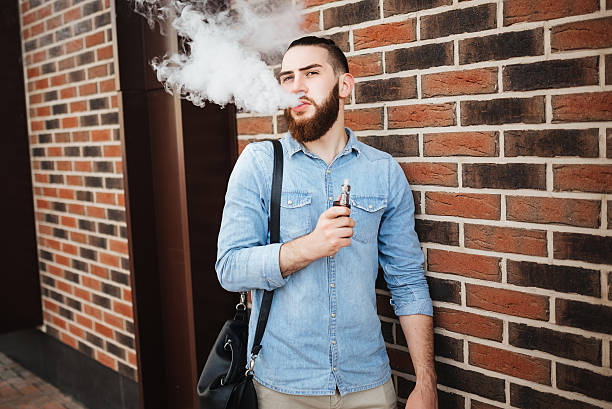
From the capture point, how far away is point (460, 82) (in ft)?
6.91

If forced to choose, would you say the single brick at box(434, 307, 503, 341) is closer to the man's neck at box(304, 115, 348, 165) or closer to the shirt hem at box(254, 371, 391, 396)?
the shirt hem at box(254, 371, 391, 396)

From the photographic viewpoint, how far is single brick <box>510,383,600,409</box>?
195 cm

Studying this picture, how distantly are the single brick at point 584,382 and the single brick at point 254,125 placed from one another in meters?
1.70

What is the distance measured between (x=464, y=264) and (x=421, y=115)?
0.61 m

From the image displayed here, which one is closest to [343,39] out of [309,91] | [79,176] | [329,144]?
[309,91]

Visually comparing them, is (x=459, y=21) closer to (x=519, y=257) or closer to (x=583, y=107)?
(x=583, y=107)

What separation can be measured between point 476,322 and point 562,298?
35cm

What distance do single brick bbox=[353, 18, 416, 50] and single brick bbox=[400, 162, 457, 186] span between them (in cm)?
50

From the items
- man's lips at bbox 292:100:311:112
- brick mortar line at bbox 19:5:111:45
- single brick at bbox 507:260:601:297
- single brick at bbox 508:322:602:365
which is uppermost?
brick mortar line at bbox 19:5:111:45

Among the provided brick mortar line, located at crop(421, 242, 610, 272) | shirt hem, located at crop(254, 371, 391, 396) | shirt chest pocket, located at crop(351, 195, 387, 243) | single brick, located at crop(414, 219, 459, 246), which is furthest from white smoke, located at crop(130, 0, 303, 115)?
shirt hem, located at crop(254, 371, 391, 396)

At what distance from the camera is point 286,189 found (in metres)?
2.04

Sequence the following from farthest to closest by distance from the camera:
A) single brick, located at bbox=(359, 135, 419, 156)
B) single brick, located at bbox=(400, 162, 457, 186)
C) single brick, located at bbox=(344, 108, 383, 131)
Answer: single brick, located at bbox=(344, 108, 383, 131)
single brick, located at bbox=(359, 135, 419, 156)
single brick, located at bbox=(400, 162, 457, 186)

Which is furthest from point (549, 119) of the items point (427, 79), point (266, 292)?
point (266, 292)

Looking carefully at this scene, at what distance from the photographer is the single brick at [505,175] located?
6.39ft
